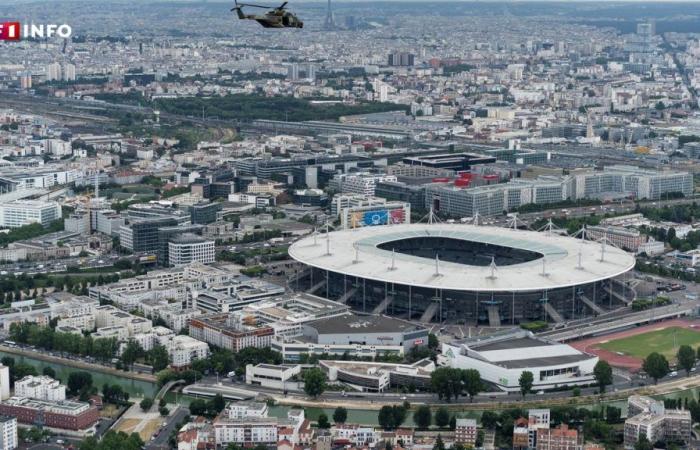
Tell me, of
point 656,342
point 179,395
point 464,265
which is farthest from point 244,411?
point 464,265

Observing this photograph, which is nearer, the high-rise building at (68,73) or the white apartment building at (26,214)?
the white apartment building at (26,214)

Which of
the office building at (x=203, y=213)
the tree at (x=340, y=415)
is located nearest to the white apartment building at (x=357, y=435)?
the tree at (x=340, y=415)

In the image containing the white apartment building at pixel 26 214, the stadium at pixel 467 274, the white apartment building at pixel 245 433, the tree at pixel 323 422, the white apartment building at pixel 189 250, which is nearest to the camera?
the white apartment building at pixel 245 433

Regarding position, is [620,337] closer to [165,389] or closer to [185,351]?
[185,351]

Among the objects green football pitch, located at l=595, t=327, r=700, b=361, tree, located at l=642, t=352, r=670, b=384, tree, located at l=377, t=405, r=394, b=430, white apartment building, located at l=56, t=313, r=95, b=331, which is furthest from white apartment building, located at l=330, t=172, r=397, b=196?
tree, located at l=377, t=405, r=394, b=430

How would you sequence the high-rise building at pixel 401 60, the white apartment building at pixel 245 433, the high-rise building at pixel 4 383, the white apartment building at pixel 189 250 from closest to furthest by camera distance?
the white apartment building at pixel 245 433
the high-rise building at pixel 4 383
the white apartment building at pixel 189 250
the high-rise building at pixel 401 60

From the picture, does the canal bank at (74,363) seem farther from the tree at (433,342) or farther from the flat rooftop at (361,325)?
the tree at (433,342)

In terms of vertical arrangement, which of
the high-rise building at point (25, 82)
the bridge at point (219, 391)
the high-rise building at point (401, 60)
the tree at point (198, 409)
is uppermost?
the high-rise building at point (401, 60)
